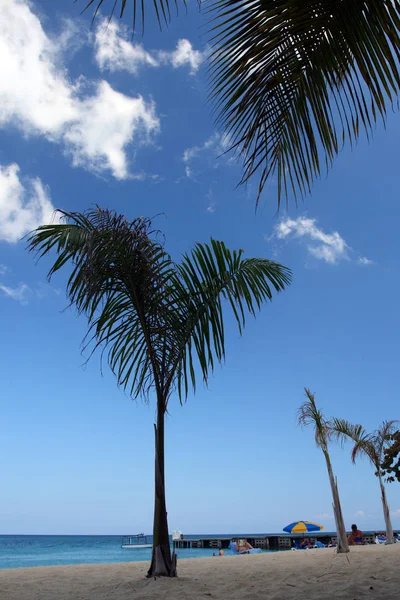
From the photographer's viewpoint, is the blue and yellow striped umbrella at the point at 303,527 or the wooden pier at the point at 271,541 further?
the wooden pier at the point at 271,541

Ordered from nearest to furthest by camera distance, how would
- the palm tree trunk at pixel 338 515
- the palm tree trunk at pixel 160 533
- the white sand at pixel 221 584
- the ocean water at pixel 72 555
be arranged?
the white sand at pixel 221 584 → the palm tree trunk at pixel 160 533 → the palm tree trunk at pixel 338 515 → the ocean water at pixel 72 555

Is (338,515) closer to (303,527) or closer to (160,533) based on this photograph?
(160,533)

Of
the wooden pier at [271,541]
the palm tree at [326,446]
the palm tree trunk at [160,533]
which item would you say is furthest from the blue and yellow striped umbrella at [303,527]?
the palm tree trunk at [160,533]

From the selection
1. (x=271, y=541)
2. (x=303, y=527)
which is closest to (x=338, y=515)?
(x=303, y=527)

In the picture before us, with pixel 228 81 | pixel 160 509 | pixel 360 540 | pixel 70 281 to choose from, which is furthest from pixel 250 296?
pixel 360 540

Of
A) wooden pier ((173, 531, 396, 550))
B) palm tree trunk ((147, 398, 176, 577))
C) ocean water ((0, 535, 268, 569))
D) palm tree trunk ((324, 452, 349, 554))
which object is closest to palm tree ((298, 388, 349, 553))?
palm tree trunk ((324, 452, 349, 554))

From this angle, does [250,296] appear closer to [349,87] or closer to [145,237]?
[145,237]

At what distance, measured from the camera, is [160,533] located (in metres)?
5.89

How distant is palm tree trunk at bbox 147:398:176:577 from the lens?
5891mm

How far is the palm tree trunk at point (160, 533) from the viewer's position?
232 inches

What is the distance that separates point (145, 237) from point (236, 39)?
13.5 ft

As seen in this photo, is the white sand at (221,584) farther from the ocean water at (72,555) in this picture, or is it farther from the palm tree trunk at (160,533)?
the ocean water at (72,555)

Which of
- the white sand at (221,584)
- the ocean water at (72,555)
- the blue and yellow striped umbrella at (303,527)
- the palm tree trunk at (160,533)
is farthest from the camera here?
the ocean water at (72,555)

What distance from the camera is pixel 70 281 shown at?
19.8 ft
